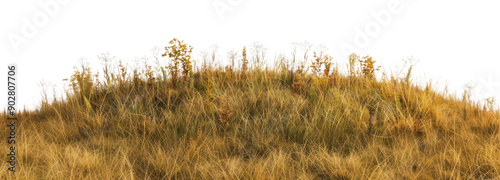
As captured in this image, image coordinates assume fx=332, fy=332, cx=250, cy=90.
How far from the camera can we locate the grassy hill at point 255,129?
298cm

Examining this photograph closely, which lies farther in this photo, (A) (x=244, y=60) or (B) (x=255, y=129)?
(A) (x=244, y=60)

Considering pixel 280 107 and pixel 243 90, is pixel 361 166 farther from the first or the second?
pixel 243 90

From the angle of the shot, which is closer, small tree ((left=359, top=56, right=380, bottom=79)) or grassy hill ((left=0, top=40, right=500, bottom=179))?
grassy hill ((left=0, top=40, right=500, bottom=179))

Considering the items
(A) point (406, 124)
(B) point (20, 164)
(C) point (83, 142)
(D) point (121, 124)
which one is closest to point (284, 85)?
(A) point (406, 124)

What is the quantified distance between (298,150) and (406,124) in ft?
4.78

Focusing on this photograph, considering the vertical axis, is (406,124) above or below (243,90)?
below

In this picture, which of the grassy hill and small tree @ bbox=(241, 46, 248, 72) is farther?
small tree @ bbox=(241, 46, 248, 72)

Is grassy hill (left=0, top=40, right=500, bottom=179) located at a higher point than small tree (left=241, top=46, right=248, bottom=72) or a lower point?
lower

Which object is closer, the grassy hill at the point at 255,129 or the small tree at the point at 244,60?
the grassy hill at the point at 255,129

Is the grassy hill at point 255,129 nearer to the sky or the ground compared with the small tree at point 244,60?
Answer: nearer to the ground

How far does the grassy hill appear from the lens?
298cm

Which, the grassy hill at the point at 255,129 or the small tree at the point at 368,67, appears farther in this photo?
the small tree at the point at 368,67

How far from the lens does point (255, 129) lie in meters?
3.85

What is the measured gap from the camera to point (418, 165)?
300cm
